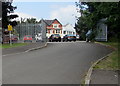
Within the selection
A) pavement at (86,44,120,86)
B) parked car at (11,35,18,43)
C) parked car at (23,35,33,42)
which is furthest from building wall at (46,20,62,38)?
pavement at (86,44,120,86)

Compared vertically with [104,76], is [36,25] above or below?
above

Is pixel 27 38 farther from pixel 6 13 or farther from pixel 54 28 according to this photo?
pixel 54 28

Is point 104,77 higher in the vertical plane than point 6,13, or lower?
lower

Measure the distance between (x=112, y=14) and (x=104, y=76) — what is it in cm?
609

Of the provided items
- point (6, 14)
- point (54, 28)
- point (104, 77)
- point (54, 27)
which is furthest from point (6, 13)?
point (54, 27)

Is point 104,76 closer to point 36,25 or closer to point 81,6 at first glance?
point 81,6

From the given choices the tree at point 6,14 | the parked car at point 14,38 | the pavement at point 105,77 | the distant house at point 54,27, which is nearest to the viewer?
the pavement at point 105,77

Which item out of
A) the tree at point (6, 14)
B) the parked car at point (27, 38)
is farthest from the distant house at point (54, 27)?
the tree at point (6, 14)

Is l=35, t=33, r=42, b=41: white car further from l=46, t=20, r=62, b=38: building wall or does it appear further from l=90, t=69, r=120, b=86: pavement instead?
l=46, t=20, r=62, b=38: building wall

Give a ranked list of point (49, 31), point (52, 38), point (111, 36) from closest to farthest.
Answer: point (111, 36), point (52, 38), point (49, 31)

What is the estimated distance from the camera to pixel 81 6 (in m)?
18.8

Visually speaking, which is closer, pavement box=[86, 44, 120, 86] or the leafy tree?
pavement box=[86, 44, 120, 86]

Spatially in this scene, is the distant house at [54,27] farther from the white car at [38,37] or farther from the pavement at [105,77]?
the pavement at [105,77]

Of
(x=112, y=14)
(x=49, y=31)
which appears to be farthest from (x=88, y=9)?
(x=49, y=31)
